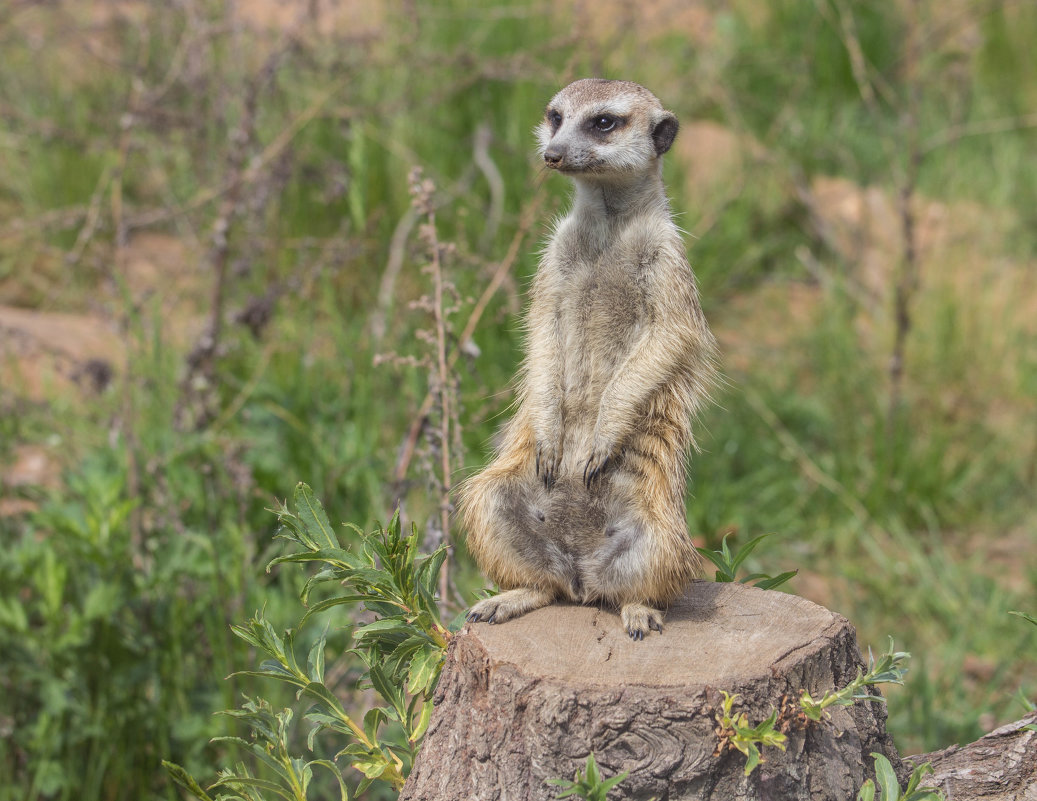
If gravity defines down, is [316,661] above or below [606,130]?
below

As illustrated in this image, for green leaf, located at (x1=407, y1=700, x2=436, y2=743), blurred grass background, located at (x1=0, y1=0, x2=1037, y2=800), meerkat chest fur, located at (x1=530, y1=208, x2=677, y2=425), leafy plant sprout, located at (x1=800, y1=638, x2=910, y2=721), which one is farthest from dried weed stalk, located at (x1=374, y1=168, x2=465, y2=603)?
leafy plant sprout, located at (x1=800, y1=638, x2=910, y2=721)

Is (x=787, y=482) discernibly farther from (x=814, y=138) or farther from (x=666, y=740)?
(x=666, y=740)

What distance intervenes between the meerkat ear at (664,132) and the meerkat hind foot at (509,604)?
969mm

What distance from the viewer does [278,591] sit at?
3506mm

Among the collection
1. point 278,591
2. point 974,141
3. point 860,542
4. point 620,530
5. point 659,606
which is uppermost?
point 974,141

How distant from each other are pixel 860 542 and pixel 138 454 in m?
3.05

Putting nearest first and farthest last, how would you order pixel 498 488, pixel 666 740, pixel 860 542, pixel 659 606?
pixel 666 740, pixel 659 606, pixel 498 488, pixel 860 542

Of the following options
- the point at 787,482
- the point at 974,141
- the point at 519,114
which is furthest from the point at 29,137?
the point at 974,141

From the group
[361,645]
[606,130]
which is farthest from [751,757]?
[606,130]

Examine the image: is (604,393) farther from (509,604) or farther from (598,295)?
(509,604)

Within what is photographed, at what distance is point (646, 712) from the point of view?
158cm

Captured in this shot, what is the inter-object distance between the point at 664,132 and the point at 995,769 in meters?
1.40

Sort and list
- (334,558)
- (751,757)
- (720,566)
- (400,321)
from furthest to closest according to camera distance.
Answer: (400,321) → (720,566) → (334,558) → (751,757)

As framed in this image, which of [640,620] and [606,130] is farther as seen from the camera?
[606,130]
